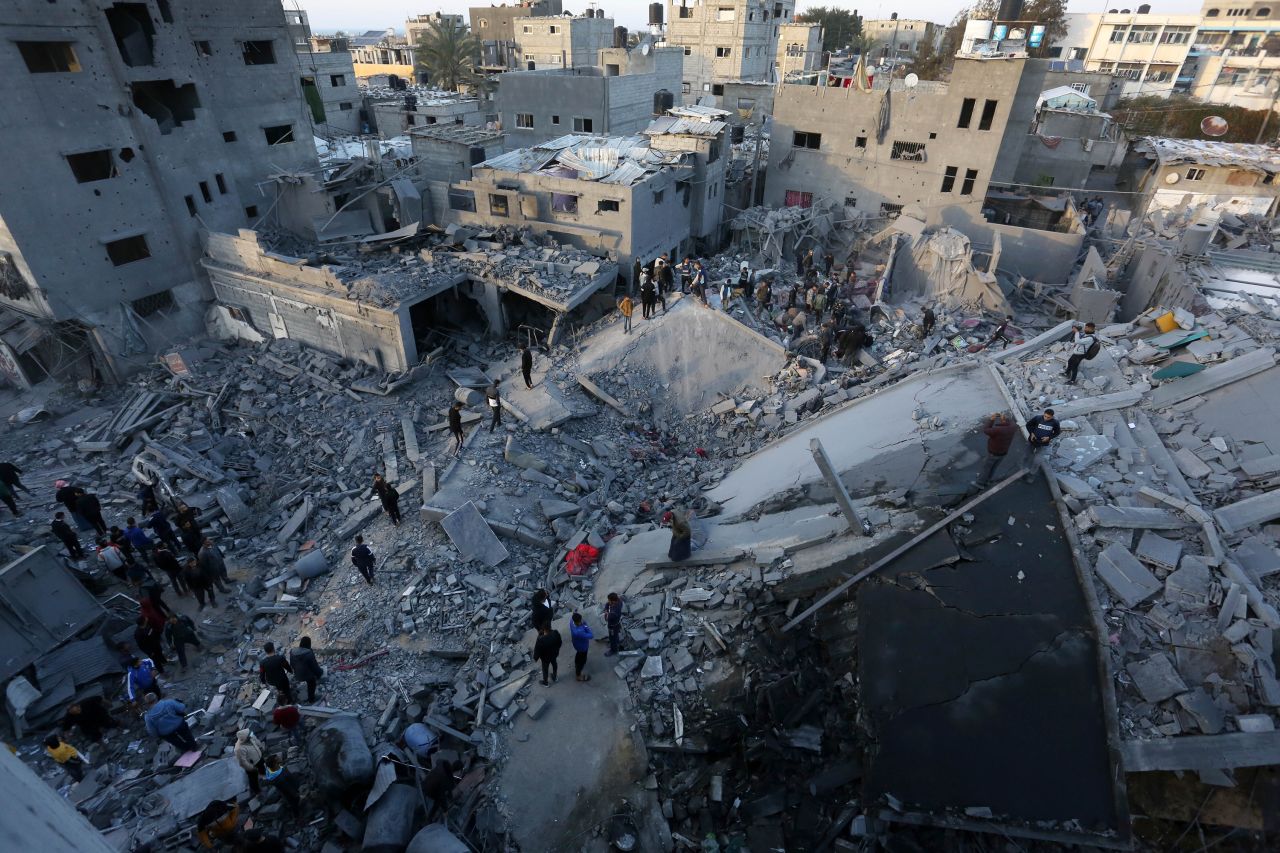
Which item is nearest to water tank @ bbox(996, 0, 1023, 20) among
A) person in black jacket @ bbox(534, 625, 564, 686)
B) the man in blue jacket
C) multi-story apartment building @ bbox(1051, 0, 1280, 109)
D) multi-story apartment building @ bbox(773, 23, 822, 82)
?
multi-story apartment building @ bbox(773, 23, 822, 82)

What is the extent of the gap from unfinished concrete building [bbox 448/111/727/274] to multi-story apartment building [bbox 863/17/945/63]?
6295cm

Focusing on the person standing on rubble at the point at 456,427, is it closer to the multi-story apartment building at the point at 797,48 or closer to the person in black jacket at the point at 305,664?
the person in black jacket at the point at 305,664

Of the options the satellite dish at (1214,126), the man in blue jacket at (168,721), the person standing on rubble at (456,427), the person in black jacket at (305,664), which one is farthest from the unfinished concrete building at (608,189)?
the satellite dish at (1214,126)

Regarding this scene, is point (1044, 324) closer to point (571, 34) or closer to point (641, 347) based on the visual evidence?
point (641, 347)

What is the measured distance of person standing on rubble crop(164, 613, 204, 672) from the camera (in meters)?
10.1

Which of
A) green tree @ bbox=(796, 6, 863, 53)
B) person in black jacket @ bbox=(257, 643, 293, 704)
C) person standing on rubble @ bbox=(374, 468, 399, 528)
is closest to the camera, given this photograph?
person in black jacket @ bbox=(257, 643, 293, 704)

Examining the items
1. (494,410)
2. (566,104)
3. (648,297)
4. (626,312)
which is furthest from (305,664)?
(566,104)

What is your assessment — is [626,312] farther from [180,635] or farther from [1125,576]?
[1125,576]

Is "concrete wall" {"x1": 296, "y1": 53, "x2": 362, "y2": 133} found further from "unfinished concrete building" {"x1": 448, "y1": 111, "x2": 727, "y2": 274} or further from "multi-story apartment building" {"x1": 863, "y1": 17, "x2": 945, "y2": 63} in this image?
"multi-story apartment building" {"x1": 863, "y1": 17, "x2": 945, "y2": 63}

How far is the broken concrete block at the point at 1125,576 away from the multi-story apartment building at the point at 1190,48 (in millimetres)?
55670

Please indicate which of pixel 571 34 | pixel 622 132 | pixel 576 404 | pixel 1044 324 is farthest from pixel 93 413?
pixel 571 34

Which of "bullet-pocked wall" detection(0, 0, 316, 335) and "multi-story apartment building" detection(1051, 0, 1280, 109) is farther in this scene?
"multi-story apartment building" detection(1051, 0, 1280, 109)

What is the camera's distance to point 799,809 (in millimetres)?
7133

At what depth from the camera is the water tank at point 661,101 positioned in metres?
36.7
